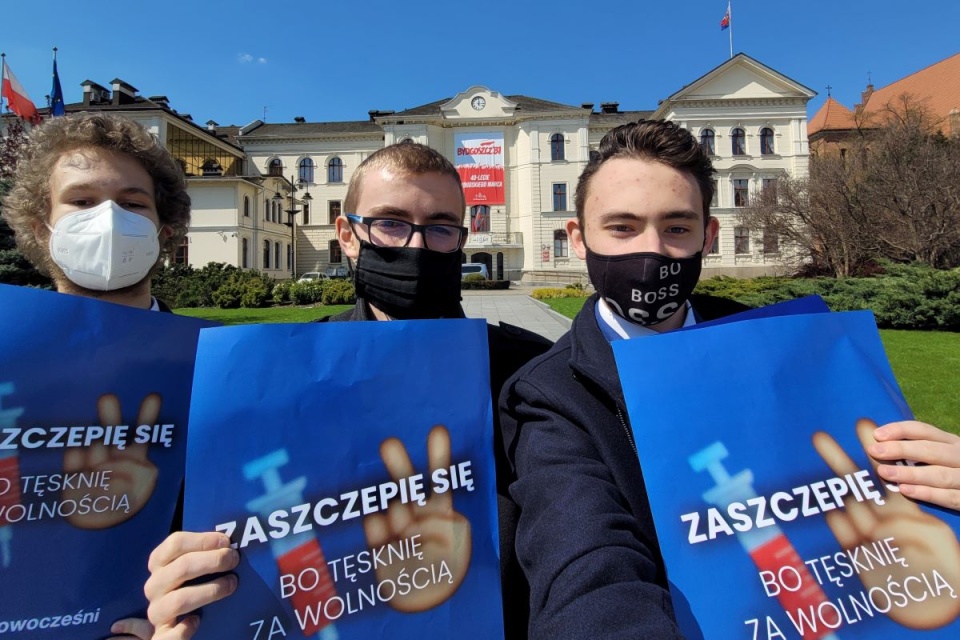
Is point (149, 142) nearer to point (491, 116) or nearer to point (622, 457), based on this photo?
point (622, 457)

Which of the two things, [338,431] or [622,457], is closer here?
[338,431]

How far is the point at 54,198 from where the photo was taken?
69.6 inches

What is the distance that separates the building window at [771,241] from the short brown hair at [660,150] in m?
32.2

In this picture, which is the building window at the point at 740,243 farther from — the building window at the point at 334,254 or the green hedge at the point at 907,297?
the building window at the point at 334,254

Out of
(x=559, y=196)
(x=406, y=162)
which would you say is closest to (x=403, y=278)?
(x=406, y=162)

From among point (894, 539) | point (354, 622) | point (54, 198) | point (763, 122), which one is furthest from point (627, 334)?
point (763, 122)

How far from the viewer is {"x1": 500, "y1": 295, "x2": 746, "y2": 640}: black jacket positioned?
42.2 inches

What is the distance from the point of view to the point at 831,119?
163 feet

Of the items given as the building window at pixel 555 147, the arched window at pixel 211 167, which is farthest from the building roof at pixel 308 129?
the building window at pixel 555 147

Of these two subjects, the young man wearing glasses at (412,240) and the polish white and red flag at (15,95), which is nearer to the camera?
the young man wearing glasses at (412,240)

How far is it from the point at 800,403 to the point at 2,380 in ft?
6.30

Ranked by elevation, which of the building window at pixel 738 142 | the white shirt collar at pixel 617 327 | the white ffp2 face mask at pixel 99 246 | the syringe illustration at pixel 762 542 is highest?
the building window at pixel 738 142

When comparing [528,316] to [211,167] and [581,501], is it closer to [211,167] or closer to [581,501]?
[581,501]

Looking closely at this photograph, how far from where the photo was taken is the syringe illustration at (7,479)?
1.04 meters
